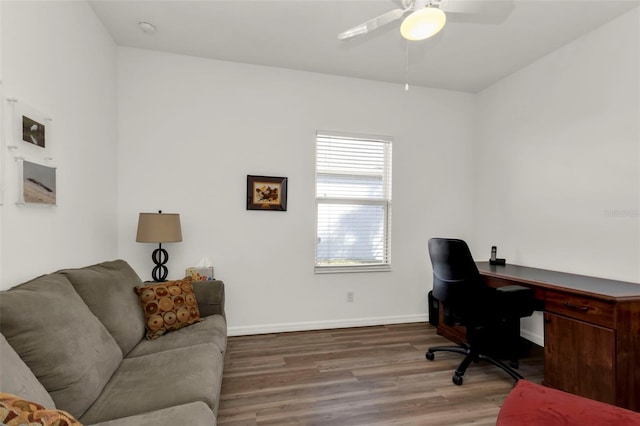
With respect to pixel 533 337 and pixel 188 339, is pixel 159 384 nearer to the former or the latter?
→ pixel 188 339

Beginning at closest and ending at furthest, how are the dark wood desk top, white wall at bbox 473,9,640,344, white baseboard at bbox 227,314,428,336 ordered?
the dark wood desk top, white wall at bbox 473,9,640,344, white baseboard at bbox 227,314,428,336

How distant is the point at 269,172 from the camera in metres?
3.42

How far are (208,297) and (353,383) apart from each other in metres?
1.33

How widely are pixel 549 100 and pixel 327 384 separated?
3381 mm

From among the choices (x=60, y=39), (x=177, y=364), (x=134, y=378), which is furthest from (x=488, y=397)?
(x=60, y=39)

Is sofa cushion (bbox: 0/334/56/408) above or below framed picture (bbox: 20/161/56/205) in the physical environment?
below

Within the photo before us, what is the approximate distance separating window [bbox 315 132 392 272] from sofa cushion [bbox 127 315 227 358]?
1.51m

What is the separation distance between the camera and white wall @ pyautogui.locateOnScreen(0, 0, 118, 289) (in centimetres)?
159

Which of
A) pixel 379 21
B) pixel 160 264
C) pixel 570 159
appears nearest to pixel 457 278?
pixel 570 159

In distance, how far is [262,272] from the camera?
3.39 metres

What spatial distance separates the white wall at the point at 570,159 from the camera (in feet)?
8.20

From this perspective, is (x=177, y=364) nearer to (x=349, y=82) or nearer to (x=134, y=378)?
(x=134, y=378)

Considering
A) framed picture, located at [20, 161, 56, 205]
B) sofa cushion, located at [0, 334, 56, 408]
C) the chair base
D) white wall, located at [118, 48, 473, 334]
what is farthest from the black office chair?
framed picture, located at [20, 161, 56, 205]

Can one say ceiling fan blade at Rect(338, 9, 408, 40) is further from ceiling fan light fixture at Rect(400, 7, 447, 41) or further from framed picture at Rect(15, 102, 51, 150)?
framed picture at Rect(15, 102, 51, 150)
